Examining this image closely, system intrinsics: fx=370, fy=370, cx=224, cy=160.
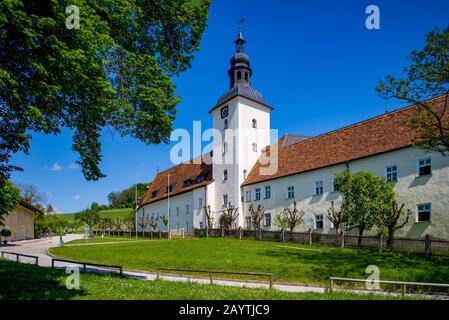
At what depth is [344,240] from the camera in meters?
26.3

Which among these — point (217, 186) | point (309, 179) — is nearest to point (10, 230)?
point (217, 186)

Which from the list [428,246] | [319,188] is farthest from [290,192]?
[428,246]

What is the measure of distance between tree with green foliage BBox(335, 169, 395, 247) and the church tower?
61.4 ft

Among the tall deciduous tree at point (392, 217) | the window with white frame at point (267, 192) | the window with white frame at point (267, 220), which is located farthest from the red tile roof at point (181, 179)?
the tall deciduous tree at point (392, 217)

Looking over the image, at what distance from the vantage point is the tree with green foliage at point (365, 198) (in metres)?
25.6

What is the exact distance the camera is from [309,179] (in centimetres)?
3453

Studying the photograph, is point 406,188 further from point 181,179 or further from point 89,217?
point 89,217

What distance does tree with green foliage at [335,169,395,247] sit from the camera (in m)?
25.6

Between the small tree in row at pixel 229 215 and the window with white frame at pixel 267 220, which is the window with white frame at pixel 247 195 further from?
the window with white frame at pixel 267 220

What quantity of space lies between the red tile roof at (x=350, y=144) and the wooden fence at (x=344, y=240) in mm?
6896

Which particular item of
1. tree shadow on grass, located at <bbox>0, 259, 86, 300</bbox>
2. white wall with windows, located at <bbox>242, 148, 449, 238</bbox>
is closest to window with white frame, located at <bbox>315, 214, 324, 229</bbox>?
white wall with windows, located at <bbox>242, 148, 449, 238</bbox>
